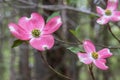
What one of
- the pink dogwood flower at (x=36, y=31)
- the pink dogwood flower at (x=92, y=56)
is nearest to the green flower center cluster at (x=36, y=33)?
the pink dogwood flower at (x=36, y=31)

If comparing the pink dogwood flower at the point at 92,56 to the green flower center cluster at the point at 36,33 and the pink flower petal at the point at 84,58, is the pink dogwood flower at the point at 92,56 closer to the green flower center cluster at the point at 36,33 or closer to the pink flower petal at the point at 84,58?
the pink flower petal at the point at 84,58

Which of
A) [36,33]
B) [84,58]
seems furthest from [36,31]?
[84,58]

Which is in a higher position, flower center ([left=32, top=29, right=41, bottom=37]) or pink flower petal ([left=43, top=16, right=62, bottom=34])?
pink flower petal ([left=43, top=16, right=62, bottom=34])

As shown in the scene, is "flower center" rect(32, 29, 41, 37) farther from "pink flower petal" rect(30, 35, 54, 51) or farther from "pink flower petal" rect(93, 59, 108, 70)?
"pink flower petal" rect(93, 59, 108, 70)

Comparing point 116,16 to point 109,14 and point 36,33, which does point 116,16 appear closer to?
point 109,14

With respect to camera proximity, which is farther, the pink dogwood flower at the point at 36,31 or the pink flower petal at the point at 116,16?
the pink flower petal at the point at 116,16

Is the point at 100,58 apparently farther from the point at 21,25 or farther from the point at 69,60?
the point at 69,60

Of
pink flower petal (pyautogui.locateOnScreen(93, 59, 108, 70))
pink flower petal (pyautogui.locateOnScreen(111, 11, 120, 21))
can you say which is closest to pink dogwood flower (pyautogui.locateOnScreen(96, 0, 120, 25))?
pink flower petal (pyautogui.locateOnScreen(111, 11, 120, 21))
